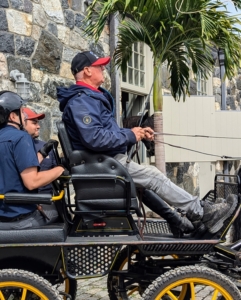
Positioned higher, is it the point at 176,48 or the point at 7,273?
the point at 176,48

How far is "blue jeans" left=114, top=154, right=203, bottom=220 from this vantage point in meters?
3.75

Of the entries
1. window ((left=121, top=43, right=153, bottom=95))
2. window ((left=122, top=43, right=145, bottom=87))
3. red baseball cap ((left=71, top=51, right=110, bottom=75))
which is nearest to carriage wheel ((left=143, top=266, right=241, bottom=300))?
red baseball cap ((left=71, top=51, right=110, bottom=75))

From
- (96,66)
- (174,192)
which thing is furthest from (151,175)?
(96,66)

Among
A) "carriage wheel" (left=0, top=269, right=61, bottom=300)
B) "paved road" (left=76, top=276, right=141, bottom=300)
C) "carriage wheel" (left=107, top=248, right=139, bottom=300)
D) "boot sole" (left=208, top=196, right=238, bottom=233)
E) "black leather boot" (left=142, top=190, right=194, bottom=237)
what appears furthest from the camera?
"paved road" (left=76, top=276, right=141, bottom=300)

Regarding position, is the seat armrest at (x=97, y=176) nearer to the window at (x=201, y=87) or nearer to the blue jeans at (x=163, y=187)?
the blue jeans at (x=163, y=187)

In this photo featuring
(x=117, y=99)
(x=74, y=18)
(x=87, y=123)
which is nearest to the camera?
(x=87, y=123)

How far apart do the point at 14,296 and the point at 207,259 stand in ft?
4.18

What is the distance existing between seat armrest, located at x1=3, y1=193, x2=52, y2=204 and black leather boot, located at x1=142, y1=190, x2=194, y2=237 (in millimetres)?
969

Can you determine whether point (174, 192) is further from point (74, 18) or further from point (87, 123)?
point (74, 18)

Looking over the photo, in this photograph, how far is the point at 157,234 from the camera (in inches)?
160

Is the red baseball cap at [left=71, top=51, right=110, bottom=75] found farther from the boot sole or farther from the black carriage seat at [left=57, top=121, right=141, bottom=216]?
the boot sole

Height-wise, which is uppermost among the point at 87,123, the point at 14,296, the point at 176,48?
the point at 176,48

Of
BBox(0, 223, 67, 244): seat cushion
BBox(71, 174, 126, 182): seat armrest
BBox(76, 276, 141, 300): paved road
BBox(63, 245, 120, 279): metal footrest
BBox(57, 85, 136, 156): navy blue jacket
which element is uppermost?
BBox(57, 85, 136, 156): navy blue jacket

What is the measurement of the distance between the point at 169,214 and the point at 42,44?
414cm
